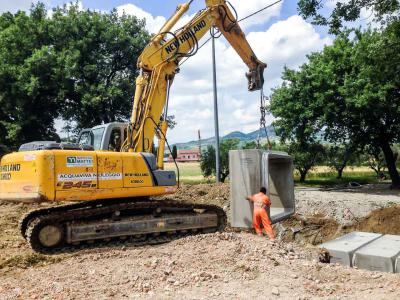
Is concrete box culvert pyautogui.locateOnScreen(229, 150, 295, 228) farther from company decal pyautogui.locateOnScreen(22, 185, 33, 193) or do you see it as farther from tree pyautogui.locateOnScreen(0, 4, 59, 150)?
tree pyautogui.locateOnScreen(0, 4, 59, 150)

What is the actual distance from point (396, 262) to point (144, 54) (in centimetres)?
717

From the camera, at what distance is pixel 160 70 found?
10.8 meters

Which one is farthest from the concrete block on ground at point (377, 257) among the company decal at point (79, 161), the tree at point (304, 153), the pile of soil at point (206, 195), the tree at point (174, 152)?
the tree at point (304, 153)

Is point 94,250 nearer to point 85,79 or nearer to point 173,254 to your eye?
point 173,254

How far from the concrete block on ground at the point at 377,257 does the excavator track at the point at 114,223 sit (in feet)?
11.2

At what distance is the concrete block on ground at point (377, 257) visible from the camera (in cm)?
837

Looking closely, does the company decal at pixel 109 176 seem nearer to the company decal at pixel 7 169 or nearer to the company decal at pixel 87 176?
the company decal at pixel 87 176

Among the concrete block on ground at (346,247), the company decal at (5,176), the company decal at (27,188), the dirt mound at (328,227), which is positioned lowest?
the dirt mound at (328,227)

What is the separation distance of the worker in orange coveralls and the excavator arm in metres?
2.43

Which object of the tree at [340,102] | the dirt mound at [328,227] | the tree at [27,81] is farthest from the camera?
the tree at [27,81]

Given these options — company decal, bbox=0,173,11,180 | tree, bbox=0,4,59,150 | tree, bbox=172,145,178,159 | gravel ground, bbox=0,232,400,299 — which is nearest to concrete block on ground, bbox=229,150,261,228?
tree, bbox=172,145,178,159

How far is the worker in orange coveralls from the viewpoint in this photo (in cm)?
998

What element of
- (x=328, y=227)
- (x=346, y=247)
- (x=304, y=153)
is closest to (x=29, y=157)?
(x=346, y=247)

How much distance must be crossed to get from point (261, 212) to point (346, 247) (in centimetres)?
196
